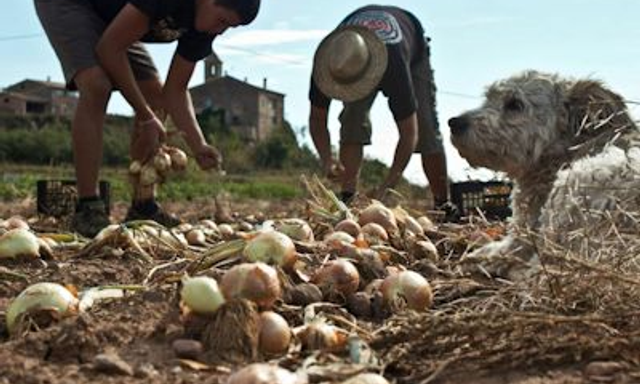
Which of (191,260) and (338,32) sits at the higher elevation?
(338,32)

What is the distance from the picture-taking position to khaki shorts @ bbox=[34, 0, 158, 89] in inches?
198

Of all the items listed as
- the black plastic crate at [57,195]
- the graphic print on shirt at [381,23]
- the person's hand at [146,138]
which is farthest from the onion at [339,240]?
the black plastic crate at [57,195]

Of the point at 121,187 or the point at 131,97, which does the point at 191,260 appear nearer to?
the point at 131,97

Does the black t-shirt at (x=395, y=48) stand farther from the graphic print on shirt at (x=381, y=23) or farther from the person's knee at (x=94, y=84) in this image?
the person's knee at (x=94, y=84)

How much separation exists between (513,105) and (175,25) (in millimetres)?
2123

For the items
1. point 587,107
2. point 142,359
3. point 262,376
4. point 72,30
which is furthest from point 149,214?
point 262,376

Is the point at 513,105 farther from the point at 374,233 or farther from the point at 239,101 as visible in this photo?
the point at 239,101

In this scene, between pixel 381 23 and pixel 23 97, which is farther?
pixel 23 97

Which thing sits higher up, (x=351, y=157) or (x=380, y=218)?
A: (x=351, y=157)

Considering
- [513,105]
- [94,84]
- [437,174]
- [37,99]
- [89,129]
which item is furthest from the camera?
[37,99]

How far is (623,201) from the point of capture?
3.00m

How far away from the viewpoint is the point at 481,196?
656 centimetres

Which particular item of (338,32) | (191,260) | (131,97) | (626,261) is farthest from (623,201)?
(338,32)

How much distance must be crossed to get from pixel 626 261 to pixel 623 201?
64cm
